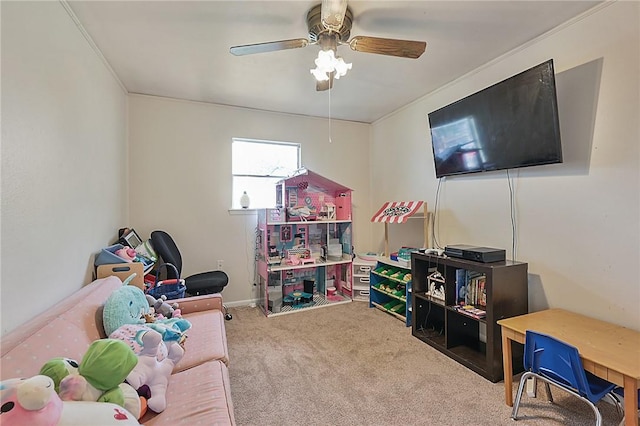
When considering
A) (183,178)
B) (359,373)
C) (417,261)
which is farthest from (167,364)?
(183,178)

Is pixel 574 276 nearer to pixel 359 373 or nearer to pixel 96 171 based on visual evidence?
pixel 359 373

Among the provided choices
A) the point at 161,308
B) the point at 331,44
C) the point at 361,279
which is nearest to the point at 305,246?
the point at 361,279

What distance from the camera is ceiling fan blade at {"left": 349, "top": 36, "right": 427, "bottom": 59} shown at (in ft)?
5.90

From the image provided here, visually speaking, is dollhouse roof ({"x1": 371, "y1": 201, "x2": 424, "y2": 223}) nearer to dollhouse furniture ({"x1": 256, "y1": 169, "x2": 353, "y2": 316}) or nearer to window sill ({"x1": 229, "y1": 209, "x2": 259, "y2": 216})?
dollhouse furniture ({"x1": 256, "y1": 169, "x2": 353, "y2": 316})

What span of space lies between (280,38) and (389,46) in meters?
0.91

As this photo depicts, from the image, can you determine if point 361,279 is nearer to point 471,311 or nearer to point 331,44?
point 471,311

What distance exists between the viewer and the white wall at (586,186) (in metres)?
1.81

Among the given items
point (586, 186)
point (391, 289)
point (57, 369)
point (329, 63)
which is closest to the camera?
point (57, 369)

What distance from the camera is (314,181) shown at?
3.92 m

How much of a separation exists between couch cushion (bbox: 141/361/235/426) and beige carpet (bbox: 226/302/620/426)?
41cm

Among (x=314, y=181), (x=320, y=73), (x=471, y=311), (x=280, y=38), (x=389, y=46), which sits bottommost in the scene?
(x=471, y=311)

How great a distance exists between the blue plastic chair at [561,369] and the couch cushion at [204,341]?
1799 millimetres

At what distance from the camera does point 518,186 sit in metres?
2.42

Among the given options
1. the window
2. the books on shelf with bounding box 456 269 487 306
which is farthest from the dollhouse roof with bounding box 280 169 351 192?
the books on shelf with bounding box 456 269 487 306
